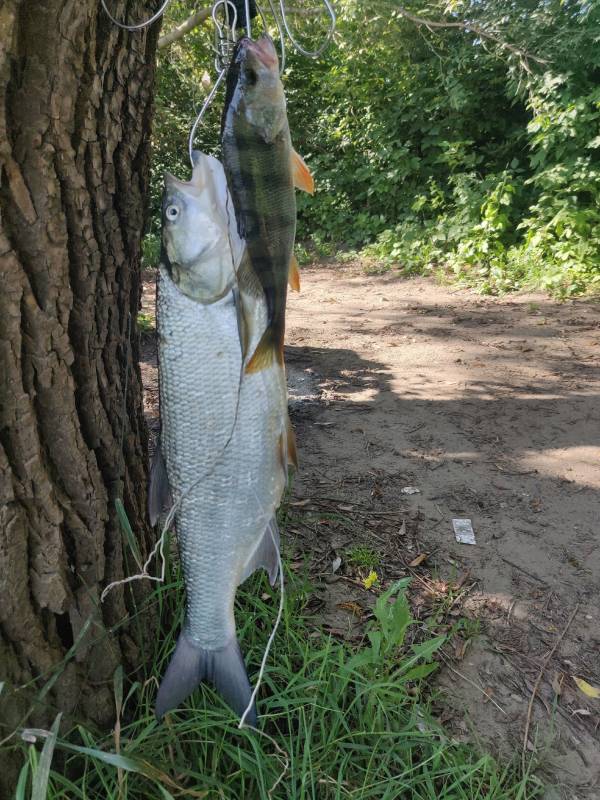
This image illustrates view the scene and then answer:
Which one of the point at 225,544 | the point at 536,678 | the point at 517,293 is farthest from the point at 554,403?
the point at 225,544

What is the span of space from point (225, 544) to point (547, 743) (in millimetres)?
1498

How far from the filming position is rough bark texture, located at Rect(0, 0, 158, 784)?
125 cm

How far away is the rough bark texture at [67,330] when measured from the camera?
125 centimetres

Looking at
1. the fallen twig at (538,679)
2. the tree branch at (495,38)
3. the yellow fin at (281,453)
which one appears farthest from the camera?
the tree branch at (495,38)

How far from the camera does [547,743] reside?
6.72 ft

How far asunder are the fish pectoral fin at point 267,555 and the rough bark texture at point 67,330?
1.39ft

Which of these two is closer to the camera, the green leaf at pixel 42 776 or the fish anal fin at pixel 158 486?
the green leaf at pixel 42 776

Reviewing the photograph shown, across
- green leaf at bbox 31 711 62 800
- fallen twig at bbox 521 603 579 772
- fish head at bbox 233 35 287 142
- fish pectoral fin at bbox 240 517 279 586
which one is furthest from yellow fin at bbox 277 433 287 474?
fallen twig at bbox 521 603 579 772

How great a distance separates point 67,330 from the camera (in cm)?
142

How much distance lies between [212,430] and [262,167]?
1.94 feet

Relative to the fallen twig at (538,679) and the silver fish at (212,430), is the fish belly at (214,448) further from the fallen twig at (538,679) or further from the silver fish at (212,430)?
the fallen twig at (538,679)

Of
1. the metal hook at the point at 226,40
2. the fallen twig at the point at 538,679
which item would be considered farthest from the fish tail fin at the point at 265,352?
the fallen twig at the point at 538,679

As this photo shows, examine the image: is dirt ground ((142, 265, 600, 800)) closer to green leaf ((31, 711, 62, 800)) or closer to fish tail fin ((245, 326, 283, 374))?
green leaf ((31, 711, 62, 800))

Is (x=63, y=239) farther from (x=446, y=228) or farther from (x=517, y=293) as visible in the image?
(x=446, y=228)
